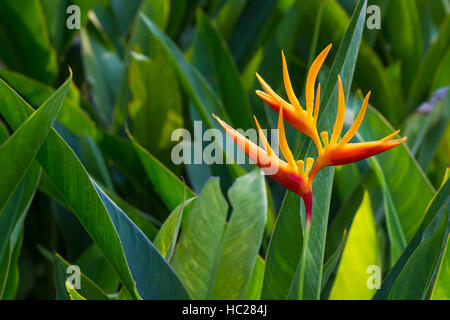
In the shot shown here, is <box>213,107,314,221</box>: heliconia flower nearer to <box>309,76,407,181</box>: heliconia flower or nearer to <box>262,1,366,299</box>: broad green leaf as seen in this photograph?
<box>309,76,407,181</box>: heliconia flower

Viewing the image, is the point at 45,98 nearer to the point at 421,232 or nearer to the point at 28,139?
the point at 28,139

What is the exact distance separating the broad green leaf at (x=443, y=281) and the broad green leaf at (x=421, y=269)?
0.01 m

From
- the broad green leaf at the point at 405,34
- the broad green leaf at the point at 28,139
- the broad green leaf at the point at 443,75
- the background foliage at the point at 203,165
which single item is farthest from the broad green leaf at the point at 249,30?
the broad green leaf at the point at 28,139

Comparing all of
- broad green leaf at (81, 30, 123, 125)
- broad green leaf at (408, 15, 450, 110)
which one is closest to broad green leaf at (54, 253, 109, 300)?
broad green leaf at (81, 30, 123, 125)

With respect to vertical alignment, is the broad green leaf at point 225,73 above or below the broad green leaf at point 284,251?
above

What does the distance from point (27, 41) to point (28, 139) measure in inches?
21.6

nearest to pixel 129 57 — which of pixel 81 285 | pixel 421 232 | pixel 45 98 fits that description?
pixel 45 98

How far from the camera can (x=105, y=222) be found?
49 centimetres

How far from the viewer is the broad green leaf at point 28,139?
46 cm

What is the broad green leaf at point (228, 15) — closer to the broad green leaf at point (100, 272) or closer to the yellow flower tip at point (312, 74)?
the broad green leaf at point (100, 272)

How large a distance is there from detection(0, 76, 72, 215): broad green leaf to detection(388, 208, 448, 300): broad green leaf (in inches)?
12.8
